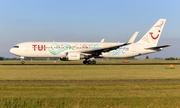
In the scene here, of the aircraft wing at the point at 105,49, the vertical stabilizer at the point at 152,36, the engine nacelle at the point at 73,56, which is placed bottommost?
the engine nacelle at the point at 73,56

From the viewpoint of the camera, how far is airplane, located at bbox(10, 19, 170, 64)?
51906 millimetres

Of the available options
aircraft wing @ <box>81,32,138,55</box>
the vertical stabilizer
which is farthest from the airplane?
the vertical stabilizer

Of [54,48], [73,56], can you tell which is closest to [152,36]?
[73,56]

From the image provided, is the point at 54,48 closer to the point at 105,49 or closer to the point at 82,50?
the point at 82,50

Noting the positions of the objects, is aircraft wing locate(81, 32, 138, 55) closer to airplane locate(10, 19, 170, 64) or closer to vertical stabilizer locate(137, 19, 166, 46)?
airplane locate(10, 19, 170, 64)

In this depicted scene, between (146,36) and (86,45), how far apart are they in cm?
1209

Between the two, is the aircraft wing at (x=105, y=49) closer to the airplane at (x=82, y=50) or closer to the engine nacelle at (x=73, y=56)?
the airplane at (x=82, y=50)

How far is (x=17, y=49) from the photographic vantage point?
52781mm

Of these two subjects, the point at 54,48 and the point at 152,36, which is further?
the point at 152,36

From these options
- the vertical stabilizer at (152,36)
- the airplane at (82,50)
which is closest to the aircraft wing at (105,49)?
the airplane at (82,50)

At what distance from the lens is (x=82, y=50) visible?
2111 inches

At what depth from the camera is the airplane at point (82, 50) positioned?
51.9 m

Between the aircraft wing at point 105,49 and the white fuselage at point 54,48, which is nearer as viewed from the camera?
the aircraft wing at point 105,49

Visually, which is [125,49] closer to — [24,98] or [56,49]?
[56,49]
